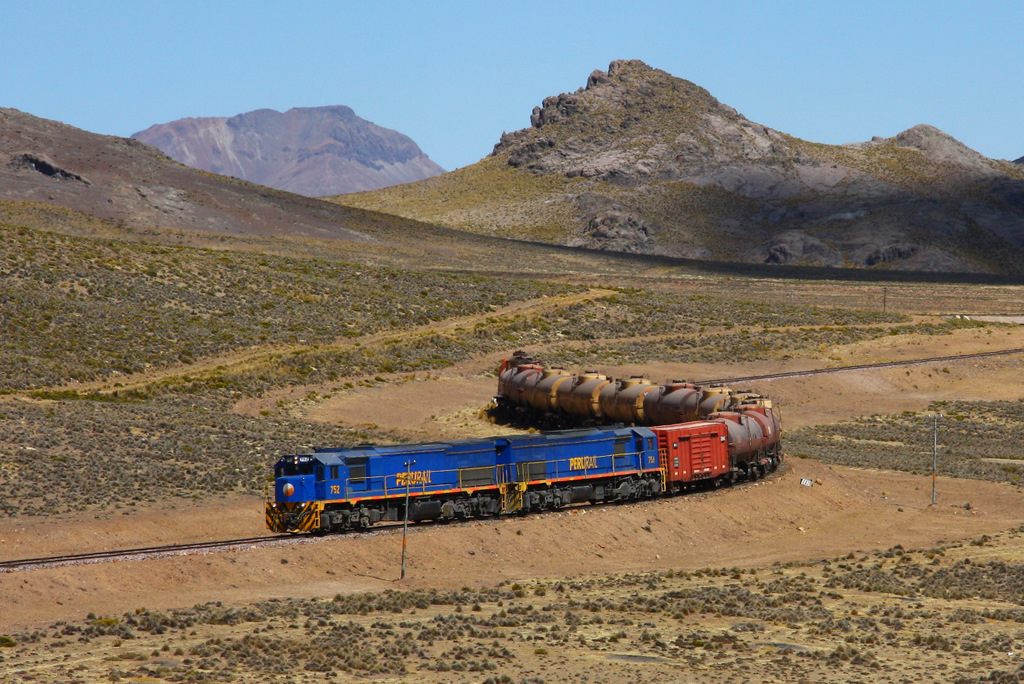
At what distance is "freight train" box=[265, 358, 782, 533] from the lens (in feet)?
121

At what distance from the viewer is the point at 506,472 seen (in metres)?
41.1

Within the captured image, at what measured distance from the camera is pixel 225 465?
162ft

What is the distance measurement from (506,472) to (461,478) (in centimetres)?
191

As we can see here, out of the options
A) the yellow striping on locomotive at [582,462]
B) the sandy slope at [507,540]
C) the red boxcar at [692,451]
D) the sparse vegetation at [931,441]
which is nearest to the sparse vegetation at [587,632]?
the sandy slope at [507,540]

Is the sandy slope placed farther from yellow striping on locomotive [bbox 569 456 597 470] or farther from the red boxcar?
yellow striping on locomotive [bbox 569 456 597 470]

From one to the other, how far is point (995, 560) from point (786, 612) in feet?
39.8

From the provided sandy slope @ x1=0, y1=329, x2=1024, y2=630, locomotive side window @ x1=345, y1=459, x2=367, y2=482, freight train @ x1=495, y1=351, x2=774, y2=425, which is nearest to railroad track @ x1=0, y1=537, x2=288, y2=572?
sandy slope @ x1=0, y1=329, x2=1024, y2=630

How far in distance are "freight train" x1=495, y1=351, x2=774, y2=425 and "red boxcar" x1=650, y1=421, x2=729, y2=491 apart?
223 inches

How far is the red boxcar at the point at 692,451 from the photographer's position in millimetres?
45625

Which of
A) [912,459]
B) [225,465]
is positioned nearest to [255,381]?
[225,465]

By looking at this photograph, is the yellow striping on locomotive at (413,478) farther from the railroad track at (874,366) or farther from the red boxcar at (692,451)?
the railroad track at (874,366)

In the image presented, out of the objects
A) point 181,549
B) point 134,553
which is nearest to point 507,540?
point 181,549

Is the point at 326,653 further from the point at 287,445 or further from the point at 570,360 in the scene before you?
the point at 570,360

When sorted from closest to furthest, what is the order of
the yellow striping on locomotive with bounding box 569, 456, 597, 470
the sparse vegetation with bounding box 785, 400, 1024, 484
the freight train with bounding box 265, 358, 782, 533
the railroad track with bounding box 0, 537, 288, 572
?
the railroad track with bounding box 0, 537, 288, 572, the freight train with bounding box 265, 358, 782, 533, the yellow striping on locomotive with bounding box 569, 456, 597, 470, the sparse vegetation with bounding box 785, 400, 1024, 484
